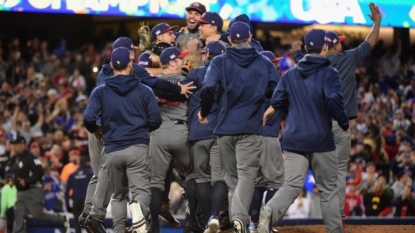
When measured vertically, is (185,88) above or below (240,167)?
above

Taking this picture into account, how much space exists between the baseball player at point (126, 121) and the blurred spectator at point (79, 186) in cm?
615

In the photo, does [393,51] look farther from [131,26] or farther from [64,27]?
[64,27]

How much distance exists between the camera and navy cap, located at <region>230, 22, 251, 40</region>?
947 cm

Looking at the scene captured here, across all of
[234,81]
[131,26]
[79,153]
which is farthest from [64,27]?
[234,81]

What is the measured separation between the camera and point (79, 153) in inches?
688


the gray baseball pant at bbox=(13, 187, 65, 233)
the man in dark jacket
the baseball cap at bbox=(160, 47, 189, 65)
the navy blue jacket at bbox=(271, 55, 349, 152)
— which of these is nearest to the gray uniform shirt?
the baseball cap at bbox=(160, 47, 189, 65)

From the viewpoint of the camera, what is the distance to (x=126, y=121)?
9.50 metres

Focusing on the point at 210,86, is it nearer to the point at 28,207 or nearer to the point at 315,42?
the point at 315,42

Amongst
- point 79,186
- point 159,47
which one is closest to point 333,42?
point 159,47

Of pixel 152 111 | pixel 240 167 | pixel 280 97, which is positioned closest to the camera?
pixel 280 97

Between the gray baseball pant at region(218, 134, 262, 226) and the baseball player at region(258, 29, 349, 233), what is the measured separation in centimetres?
46

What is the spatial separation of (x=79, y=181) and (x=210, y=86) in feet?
22.3

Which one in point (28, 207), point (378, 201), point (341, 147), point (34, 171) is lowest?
point (378, 201)

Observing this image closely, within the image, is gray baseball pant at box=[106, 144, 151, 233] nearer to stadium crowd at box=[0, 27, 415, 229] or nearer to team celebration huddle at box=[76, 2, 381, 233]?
team celebration huddle at box=[76, 2, 381, 233]
